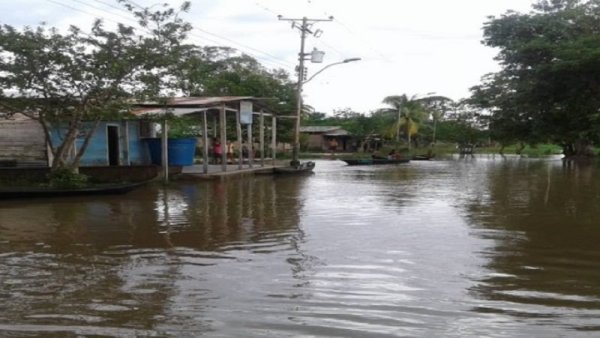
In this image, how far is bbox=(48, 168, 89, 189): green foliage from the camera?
15914 millimetres

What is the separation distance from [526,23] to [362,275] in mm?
29466

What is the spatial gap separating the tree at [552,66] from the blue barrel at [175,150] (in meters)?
17.5

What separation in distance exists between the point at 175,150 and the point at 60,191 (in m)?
7.21

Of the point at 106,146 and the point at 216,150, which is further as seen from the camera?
the point at 216,150

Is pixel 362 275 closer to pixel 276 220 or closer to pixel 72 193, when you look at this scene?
pixel 276 220

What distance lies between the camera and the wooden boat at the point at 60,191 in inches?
584

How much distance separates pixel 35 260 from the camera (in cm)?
761

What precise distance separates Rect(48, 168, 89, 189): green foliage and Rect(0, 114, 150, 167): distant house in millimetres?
2183

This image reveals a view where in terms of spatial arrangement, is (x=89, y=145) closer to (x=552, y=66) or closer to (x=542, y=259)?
(x=542, y=259)

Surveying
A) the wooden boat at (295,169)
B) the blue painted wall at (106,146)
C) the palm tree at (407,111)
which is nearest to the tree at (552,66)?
the wooden boat at (295,169)

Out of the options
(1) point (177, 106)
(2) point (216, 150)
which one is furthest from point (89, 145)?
(2) point (216, 150)

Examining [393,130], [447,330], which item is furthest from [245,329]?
[393,130]

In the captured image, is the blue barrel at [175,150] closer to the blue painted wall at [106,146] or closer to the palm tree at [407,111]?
the blue painted wall at [106,146]

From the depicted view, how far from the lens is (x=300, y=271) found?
695cm
